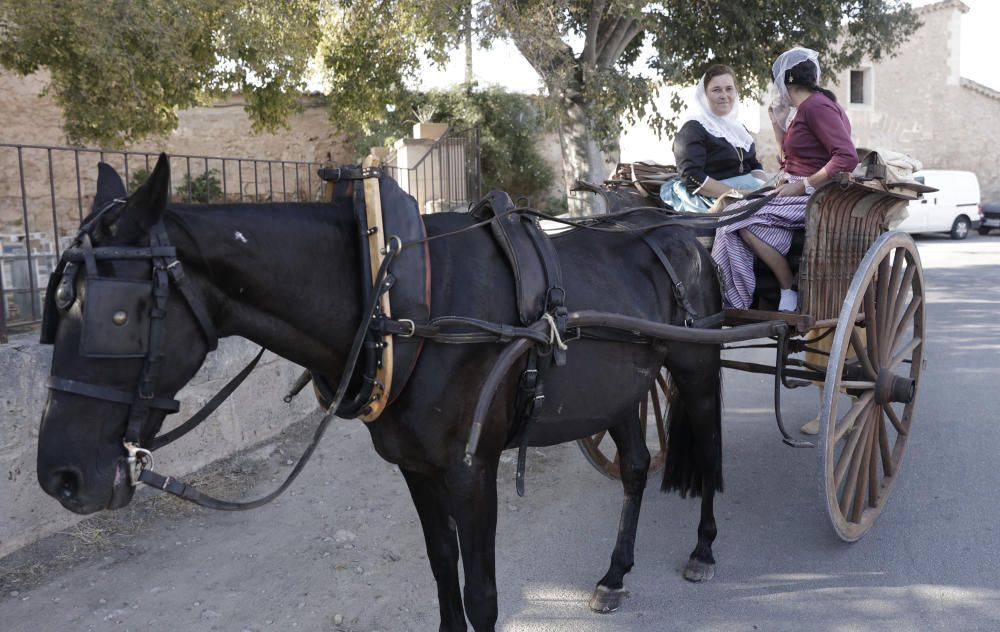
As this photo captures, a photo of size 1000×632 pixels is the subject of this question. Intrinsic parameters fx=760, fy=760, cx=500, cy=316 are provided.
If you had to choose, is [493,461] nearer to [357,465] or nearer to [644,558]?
[644,558]

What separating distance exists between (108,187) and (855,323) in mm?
3138

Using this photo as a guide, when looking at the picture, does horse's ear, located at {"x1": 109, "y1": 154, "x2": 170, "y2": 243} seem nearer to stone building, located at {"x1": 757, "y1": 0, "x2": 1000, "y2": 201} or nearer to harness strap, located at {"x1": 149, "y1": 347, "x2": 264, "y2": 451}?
harness strap, located at {"x1": 149, "y1": 347, "x2": 264, "y2": 451}

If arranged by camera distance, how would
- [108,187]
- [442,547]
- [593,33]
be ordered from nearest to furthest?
[108,187], [442,547], [593,33]

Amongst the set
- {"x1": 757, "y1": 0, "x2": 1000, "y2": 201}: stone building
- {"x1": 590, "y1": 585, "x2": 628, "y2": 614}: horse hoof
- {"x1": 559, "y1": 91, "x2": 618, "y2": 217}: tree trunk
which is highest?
{"x1": 757, "y1": 0, "x2": 1000, "y2": 201}: stone building

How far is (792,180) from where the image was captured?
Answer: 3611mm

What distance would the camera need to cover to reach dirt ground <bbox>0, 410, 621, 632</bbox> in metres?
3.04

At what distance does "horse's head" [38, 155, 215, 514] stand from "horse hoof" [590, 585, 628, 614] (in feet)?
6.51

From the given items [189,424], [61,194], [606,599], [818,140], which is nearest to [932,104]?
[61,194]

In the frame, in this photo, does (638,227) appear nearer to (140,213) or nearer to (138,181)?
(140,213)

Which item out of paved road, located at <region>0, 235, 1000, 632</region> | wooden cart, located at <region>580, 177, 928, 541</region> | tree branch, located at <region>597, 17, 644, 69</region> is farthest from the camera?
tree branch, located at <region>597, 17, 644, 69</region>

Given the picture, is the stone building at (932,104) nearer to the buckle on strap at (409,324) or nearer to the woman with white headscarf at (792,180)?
the woman with white headscarf at (792,180)

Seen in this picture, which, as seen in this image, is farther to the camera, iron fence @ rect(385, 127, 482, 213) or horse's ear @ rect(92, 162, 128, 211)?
iron fence @ rect(385, 127, 482, 213)

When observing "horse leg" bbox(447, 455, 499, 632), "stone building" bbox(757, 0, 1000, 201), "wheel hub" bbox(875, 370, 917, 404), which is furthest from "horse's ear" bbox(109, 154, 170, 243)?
"stone building" bbox(757, 0, 1000, 201)

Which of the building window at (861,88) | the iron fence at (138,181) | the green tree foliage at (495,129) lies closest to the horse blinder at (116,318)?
the iron fence at (138,181)
